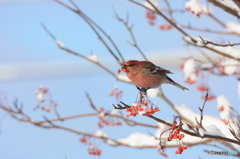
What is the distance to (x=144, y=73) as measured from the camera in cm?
44

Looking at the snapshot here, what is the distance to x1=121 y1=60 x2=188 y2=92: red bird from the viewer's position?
42 centimetres

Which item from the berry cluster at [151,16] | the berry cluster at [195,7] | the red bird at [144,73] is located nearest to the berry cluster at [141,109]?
the red bird at [144,73]

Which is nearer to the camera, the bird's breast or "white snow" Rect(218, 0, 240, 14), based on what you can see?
the bird's breast

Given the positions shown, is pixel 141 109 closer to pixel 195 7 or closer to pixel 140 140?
pixel 195 7

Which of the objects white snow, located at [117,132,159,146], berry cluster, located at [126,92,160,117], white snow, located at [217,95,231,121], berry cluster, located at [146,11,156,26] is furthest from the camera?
berry cluster, located at [146,11,156,26]

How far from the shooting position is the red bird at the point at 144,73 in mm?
424

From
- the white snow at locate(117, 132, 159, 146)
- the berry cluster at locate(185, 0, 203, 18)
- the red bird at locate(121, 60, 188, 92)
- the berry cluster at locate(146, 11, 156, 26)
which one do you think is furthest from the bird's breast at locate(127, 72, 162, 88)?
the berry cluster at locate(146, 11, 156, 26)

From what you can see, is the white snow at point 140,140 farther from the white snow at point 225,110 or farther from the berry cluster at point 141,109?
the berry cluster at point 141,109

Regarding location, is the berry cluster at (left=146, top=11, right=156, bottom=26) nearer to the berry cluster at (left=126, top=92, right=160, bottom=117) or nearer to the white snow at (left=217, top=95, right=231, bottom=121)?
the white snow at (left=217, top=95, right=231, bottom=121)

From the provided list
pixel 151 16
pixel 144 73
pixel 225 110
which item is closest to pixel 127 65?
pixel 144 73

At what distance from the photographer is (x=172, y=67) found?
74.4 inches

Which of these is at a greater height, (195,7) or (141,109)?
(195,7)

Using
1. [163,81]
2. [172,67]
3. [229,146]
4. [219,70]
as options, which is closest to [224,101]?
[229,146]

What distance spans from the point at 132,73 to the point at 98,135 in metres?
0.48
